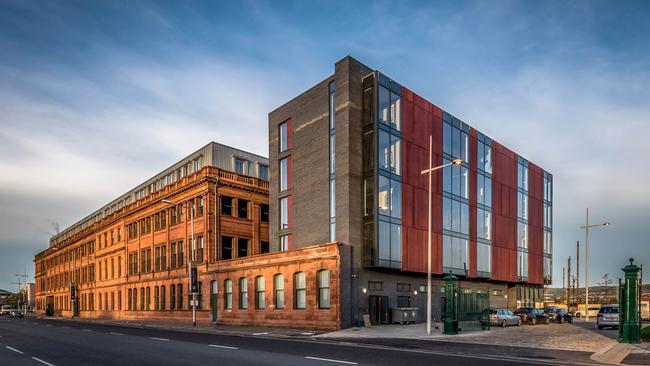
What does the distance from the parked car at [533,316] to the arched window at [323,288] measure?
1743 cm

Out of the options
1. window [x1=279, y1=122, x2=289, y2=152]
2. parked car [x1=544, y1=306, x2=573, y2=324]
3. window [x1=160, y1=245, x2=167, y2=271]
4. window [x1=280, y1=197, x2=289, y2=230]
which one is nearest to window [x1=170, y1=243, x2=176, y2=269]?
window [x1=160, y1=245, x2=167, y2=271]

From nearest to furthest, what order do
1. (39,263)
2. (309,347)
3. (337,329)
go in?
(309,347)
(337,329)
(39,263)

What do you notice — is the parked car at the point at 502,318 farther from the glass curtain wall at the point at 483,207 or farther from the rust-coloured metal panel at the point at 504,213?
the rust-coloured metal panel at the point at 504,213

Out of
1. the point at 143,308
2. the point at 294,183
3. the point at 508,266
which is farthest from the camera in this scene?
the point at 143,308

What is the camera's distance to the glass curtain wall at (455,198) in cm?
4322

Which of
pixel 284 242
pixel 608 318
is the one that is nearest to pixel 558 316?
pixel 608 318

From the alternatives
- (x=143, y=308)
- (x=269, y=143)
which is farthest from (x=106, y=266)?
(x=269, y=143)

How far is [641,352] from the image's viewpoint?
59.7 feet

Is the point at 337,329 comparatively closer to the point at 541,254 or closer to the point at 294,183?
the point at 294,183

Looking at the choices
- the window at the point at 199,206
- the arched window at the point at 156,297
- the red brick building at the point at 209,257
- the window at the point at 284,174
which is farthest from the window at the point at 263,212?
the arched window at the point at 156,297

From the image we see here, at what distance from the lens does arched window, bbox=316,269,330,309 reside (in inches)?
1334

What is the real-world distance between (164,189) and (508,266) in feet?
119

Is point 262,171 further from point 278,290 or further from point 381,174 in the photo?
point 381,174

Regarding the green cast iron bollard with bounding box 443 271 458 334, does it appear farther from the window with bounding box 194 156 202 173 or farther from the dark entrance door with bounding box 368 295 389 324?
the window with bounding box 194 156 202 173
